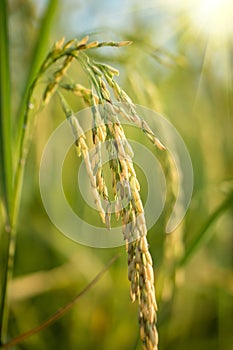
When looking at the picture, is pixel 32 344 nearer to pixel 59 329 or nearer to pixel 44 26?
pixel 59 329

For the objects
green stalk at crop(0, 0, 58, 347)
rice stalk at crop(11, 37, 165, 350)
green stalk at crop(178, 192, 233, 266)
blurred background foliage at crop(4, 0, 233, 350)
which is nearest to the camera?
rice stalk at crop(11, 37, 165, 350)

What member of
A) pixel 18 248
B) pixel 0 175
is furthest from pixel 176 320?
pixel 0 175

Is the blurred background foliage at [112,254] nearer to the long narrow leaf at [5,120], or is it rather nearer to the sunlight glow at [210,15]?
the sunlight glow at [210,15]

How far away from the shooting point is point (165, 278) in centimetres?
112

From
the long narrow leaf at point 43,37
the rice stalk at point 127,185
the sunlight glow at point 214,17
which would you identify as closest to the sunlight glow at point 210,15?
the sunlight glow at point 214,17

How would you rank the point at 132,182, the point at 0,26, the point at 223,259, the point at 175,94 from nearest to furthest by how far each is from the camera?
1. the point at 132,182
2. the point at 0,26
3. the point at 223,259
4. the point at 175,94

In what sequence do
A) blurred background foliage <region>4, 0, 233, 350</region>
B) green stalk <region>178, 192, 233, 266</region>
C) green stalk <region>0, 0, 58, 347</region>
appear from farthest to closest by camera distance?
blurred background foliage <region>4, 0, 233, 350</region>
green stalk <region>178, 192, 233, 266</region>
green stalk <region>0, 0, 58, 347</region>

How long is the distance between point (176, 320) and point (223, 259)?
1.48 feet

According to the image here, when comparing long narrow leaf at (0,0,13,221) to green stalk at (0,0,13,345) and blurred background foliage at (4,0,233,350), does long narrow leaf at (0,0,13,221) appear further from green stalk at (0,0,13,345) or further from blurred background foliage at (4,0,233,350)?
blurred background foliage at (4,0,233,350)

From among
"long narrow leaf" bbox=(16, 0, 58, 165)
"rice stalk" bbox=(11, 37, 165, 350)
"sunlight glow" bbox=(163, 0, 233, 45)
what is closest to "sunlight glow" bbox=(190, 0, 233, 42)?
"sunlight glow" bbox=(163, 0, 233, 45)

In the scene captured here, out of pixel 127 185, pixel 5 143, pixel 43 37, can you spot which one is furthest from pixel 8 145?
pixel 127 185

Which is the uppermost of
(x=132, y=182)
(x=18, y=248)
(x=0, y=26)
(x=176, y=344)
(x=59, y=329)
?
(x=0, y=26)

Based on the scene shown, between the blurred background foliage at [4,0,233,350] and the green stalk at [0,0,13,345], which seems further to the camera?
the blurred background foliage at [4,0,233,350]

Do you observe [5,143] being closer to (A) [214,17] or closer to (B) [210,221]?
(B) [210,221]
